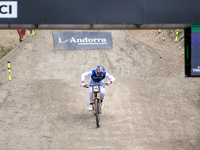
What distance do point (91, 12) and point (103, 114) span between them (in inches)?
186

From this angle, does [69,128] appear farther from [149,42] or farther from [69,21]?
[149,42]

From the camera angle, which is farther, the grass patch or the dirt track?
the grass patch

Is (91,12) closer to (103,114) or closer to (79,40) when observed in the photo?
(103,114)

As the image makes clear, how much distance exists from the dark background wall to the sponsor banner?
17.6m

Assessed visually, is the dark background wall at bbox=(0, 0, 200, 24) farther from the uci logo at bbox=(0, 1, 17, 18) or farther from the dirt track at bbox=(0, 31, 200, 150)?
the dirt track at bbox=(0, 31, 200, 150)

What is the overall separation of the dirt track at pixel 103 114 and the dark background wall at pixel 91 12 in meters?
3.55

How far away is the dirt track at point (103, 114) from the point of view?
980 cm

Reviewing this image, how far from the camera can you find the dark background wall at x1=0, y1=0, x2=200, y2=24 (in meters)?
9.86

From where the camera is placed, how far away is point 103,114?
1307cm

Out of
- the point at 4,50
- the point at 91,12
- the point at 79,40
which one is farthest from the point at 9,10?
the point at 4,50

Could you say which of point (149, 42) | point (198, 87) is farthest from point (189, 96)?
point (149, 42)

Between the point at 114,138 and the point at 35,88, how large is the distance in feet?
25.1

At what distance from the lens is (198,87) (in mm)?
16297

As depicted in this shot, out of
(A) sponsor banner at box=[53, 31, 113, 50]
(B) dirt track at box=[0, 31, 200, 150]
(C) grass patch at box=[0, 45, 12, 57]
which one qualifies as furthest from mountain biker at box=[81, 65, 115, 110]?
(C) grass patch at box=[0, 45, 12, 57]
